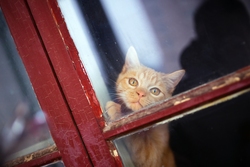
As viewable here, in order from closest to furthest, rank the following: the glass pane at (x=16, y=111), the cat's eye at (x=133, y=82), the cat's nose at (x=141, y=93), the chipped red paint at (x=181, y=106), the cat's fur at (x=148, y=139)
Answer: the chipped red paint at (x=181, y=106) → the cat's fur at (x=148, y=139) → the glass pane at (x=16, y=111) → the cat's nose at (x=141, y=93) → the cat's eye at (x=133, y=82)

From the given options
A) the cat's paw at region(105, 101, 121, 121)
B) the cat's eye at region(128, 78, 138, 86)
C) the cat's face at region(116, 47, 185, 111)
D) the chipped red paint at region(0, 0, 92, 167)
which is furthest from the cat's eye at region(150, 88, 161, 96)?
the chipped red paint at region(0, 0, 92, 167)

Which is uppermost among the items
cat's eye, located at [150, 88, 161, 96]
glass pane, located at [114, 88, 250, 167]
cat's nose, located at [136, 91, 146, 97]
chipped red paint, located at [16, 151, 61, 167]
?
cat's nose, located at [136, 91, 146, 97]

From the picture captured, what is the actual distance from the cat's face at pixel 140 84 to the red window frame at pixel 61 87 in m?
0.17

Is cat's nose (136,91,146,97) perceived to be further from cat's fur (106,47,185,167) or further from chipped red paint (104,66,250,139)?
chipped red paint (104,66,250,139)

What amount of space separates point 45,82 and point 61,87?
0.07 meters

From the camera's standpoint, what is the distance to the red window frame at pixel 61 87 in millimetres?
744

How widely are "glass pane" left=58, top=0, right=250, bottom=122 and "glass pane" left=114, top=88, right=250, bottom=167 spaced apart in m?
0.10

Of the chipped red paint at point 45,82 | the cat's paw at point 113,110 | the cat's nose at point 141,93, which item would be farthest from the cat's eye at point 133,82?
the chipped red paint at point 45,82

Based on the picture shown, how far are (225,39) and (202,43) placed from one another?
0.23 ft

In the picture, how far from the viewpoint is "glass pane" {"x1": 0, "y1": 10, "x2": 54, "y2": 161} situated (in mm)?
831

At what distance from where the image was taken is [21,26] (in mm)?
791

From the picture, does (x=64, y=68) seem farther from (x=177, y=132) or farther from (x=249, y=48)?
(x=249, y=48)

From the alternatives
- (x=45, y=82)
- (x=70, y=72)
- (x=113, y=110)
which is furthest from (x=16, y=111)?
(x=113, y=110)

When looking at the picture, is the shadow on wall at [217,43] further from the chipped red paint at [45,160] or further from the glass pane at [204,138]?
the chipped red paint at [45,160]
